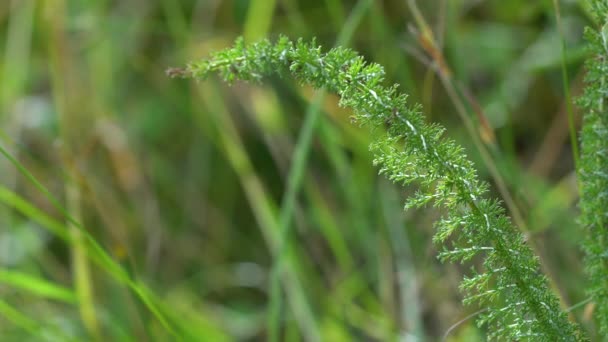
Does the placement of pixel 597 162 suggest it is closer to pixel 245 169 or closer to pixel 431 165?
pixel 431 165

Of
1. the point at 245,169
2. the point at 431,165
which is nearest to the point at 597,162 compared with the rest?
the point at 431,165

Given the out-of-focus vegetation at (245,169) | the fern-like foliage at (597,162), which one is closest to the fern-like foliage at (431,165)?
the fern-like foliage at (597,162)

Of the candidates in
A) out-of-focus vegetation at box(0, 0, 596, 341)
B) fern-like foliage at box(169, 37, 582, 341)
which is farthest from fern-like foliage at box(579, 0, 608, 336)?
out-of-focus vegetation at box(0, 0, 596, 341)

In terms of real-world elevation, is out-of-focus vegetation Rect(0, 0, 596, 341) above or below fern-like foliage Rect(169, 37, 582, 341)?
above

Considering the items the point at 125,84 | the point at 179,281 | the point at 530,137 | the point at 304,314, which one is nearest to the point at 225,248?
the point at 179,281

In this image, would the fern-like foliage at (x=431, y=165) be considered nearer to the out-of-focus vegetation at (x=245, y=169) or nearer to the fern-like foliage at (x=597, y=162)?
the fern-like foliage at (x=597, y=162)

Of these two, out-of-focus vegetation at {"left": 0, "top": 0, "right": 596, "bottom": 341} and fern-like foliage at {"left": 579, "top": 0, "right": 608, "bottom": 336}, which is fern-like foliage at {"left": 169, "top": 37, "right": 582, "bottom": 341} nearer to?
fern-like foliage at {"left": 579, "top": 0, "right": 608, "bottom": 336}
